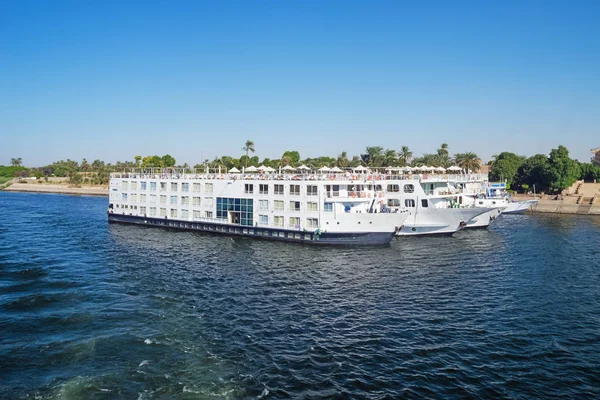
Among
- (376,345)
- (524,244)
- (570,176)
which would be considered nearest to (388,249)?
(524,244)

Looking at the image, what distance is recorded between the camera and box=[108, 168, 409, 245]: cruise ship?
210 ft

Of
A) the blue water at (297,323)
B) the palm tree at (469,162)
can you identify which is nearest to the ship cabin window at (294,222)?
the blue water at (297,323)

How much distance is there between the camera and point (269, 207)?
7162cm

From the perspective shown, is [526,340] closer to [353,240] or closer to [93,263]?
[353,240]

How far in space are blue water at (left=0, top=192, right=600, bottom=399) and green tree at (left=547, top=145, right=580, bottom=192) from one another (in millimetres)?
73478

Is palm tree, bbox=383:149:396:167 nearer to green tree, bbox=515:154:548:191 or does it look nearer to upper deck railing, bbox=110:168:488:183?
green tree, bbox=515:154:548:191

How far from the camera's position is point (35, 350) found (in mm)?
28703

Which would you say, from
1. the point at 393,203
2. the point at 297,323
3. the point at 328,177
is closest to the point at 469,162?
the point at 393,203

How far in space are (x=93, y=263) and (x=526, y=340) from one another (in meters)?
46.6

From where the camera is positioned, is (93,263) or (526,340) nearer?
(526,340)

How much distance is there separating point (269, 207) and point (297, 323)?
127ft

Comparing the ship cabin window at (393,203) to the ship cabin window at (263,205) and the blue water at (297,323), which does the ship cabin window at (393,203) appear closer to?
the blue water at (297,323)

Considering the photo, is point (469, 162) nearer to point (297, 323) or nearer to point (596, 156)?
point (596, 156)

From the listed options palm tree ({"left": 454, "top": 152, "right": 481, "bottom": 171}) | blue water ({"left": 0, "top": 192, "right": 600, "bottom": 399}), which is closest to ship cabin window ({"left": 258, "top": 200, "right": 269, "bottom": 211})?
blue water ({"left": 0, "top": 192, "right": 600, "bottom": 399})
